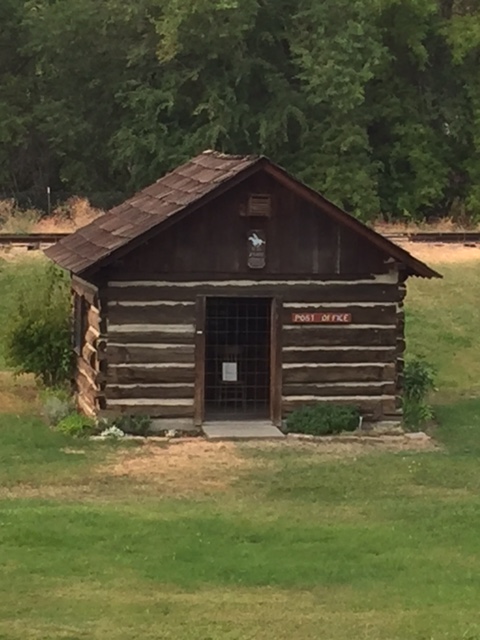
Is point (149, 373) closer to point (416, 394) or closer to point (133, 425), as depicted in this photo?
point (133, 425)

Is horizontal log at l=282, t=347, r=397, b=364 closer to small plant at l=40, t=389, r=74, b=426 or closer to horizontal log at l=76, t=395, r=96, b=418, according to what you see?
horizontal log at l=76, t=395, r=96, b=418

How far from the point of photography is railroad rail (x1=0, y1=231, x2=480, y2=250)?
99.3ft

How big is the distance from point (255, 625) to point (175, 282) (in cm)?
985

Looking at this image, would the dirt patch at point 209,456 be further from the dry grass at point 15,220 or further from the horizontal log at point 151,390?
the dry grass at point 15,220

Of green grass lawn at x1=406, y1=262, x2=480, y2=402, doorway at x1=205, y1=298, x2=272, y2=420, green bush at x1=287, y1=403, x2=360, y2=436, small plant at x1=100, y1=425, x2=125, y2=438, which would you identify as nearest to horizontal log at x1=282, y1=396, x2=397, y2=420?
green bush at x1=287, y1=403, x2=360, y2=436

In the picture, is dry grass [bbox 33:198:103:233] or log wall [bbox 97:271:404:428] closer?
log wall [bbox 97:271:404:428]

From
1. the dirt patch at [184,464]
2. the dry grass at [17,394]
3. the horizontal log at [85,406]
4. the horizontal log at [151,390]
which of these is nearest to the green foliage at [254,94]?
the dry grass at [17,394]

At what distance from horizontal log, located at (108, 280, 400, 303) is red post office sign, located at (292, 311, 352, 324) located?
18cm

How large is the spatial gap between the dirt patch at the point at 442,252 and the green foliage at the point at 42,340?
472 inches

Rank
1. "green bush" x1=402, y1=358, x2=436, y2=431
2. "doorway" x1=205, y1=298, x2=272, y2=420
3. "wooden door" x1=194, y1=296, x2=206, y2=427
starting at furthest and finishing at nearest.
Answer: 1. "doorway" x1=205, y1=298, x2=272, y2=420
2. "green bush" x1=402, y1=358, x2=436, y2=431
3. "wooden door" x1=194, y1=296, x2=206, y2=427

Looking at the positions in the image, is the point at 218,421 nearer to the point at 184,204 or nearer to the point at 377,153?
the point at 184,204

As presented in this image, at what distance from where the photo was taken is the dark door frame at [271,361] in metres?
18.4

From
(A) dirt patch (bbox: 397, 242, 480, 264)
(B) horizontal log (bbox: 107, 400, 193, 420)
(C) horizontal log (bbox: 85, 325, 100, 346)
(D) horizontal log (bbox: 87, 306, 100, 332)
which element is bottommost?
(B) horizontal log (bbox: 107, 400, 193, 420)

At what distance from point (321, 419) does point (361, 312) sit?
167 cm
